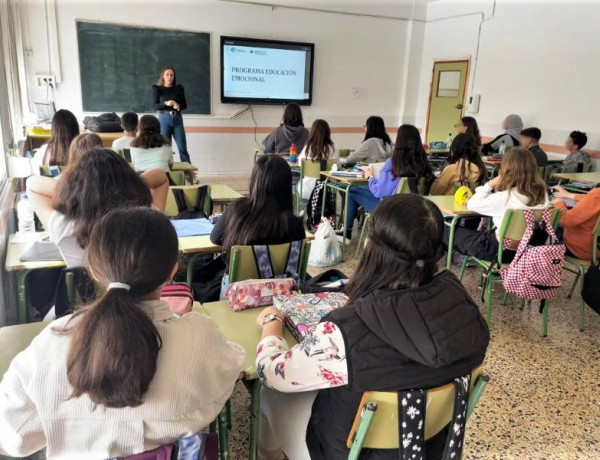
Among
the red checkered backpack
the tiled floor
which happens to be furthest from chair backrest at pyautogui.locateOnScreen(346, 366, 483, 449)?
the red checkered backpack

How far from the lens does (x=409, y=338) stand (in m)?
1.06

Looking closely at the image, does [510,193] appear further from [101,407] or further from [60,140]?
[60,140]

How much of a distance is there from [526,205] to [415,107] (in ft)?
21.1

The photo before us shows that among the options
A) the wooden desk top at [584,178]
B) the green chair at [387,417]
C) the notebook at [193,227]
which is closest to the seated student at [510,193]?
the notebook at [193,227]

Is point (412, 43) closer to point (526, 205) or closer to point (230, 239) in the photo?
point (526, 205)

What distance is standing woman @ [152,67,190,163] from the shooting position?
6734 mm

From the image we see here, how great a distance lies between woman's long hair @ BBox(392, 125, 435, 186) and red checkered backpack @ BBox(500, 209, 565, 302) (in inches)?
53.5

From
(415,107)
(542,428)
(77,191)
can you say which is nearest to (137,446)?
(77,191)

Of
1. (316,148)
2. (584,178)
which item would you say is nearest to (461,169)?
(316,148)

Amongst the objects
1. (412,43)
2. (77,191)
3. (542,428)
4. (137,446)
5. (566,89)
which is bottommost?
(542,428)

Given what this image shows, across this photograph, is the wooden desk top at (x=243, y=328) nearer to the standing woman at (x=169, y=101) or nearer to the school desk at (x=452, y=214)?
the school desk at (x=452, y=214)

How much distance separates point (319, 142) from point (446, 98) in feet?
14.4

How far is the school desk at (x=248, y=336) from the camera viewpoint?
1432mm

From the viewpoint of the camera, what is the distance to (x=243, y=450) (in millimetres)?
1957
